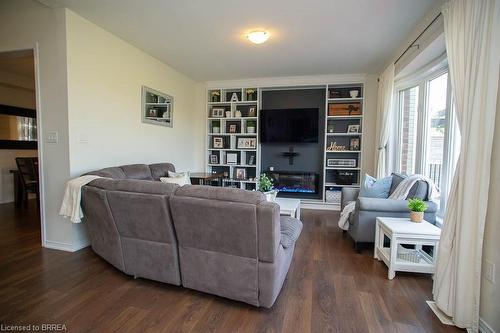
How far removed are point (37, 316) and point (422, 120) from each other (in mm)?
4469

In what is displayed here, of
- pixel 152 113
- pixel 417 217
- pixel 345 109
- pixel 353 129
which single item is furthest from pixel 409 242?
pixel 152 113

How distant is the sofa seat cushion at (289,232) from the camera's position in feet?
6.30

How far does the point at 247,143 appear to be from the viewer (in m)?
5.54

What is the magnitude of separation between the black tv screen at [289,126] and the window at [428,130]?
151 centimetres

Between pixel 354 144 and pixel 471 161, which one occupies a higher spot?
pixel 354 144

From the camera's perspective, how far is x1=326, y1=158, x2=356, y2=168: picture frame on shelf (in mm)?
5086

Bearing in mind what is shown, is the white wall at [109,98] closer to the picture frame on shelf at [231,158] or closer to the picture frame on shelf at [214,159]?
the picture frame on shelf at [214,159]

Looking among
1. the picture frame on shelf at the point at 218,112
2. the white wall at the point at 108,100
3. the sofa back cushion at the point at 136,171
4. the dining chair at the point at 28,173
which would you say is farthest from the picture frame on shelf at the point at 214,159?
the dining chair at the point at 28,173

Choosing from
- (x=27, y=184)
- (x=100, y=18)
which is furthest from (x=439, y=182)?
(x=27, y=184)

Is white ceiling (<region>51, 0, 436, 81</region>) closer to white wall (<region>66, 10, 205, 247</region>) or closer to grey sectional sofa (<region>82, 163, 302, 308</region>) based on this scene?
white wall (<region>66, 10, 205, 247</region>)

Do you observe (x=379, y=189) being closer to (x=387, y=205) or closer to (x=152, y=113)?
(x=387, y=205)

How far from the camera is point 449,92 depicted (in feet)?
9.07

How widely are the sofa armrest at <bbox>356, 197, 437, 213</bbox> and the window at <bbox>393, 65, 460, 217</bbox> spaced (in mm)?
239

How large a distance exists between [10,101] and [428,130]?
7.62 metres
